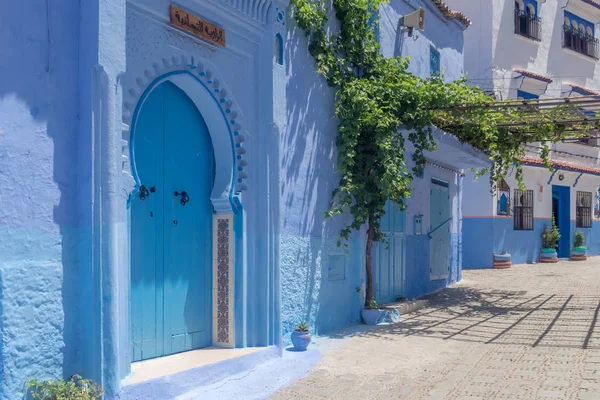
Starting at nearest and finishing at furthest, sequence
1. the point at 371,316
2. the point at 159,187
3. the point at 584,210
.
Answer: the point at 159,187 < the point at 371,316 < the point at 584,210

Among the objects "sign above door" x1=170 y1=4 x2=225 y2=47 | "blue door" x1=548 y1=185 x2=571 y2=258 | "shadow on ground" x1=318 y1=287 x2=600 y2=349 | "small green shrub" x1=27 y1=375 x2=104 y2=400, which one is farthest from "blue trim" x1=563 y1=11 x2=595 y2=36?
"small green shrub" x1=27 y1=375 x2=104 y2=400

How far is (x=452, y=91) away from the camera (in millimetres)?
9172

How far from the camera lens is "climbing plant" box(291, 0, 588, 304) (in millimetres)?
8414

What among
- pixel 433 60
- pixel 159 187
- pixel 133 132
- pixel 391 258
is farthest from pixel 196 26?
pixel 433 60

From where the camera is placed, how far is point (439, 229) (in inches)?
524

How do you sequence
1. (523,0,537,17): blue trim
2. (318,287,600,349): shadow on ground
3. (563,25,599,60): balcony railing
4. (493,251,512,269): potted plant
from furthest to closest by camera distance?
Result: (563,25,599,60): balcony railing → (523,0,537,17): blue trim → (493,251,512,269): potted plant → (318,287,600,349): shadow on ground

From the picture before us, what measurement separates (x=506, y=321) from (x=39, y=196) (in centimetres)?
706

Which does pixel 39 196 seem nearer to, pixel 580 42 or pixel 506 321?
pixel 506 321

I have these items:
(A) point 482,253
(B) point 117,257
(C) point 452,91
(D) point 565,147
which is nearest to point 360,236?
A: (C) point 452,91

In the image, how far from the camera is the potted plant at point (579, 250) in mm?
21688

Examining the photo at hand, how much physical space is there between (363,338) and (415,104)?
135 inches

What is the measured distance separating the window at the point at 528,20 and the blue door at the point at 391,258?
12102 mm

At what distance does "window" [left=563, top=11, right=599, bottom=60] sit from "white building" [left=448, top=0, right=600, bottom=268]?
36 millimetres

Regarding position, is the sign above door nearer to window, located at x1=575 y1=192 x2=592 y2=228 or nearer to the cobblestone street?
the cobblestone street
